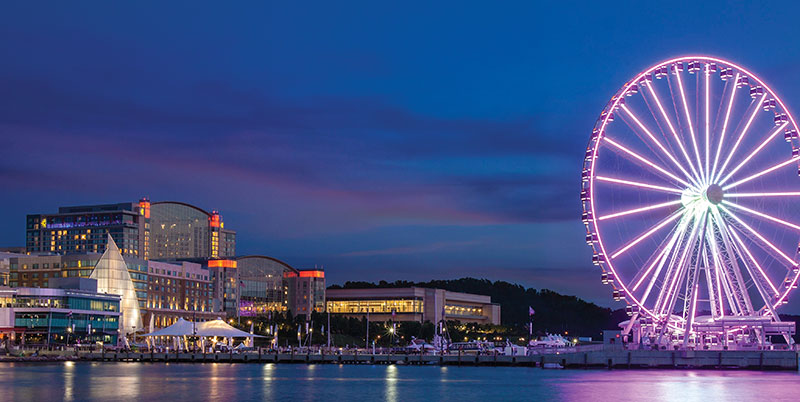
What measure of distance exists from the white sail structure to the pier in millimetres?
41228

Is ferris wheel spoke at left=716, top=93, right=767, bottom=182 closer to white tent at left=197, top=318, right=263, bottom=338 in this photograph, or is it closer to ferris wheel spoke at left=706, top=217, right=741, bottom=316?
ferris wheel spoke at left=706, top=217, right=741, bottom=316

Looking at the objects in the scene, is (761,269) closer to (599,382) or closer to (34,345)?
(599,382)

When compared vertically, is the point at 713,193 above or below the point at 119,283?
above

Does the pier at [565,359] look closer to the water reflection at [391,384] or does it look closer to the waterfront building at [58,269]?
the water reflection at [391,384]

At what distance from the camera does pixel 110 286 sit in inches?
7234

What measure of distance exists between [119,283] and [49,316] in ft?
79.1

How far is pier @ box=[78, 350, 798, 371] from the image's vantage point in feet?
344

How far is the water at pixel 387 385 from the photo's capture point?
8025 cm

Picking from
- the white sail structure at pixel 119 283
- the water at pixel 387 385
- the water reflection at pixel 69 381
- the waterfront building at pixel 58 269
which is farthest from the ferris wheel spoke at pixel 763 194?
the waterfront building at pixel 58 269

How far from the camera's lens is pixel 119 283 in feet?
609

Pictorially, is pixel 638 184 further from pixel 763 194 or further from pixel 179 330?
pixel 179 330

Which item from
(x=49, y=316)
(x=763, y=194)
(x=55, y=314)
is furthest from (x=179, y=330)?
Result: (x=763, y=194)

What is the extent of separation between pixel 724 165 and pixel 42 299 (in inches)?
4409

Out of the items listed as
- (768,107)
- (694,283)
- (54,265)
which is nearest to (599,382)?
(694,283)
